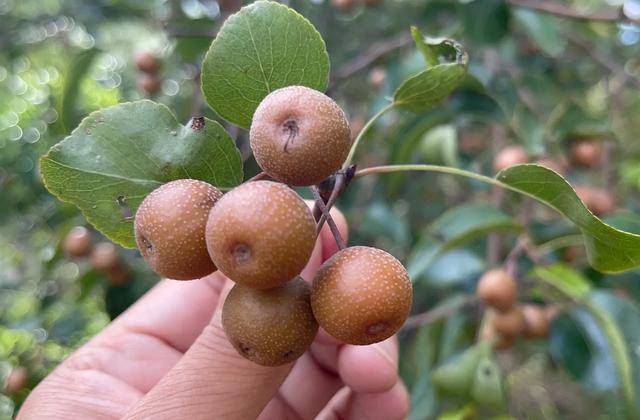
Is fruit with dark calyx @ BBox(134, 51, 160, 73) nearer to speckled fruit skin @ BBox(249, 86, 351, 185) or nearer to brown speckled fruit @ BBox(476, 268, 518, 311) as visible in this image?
brown speckled fruit @ BBox(476, 268, 518, 311)

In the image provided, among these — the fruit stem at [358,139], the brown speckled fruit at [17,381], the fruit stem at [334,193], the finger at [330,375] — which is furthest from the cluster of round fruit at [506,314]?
the brown speckled fruit at [17,381]

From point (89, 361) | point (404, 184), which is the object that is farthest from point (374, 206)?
point (89, 361)

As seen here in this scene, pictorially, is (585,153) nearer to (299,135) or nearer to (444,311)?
(444,311)

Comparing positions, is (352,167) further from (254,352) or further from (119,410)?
(119,410)

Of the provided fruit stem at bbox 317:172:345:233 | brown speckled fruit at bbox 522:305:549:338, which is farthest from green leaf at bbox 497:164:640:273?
brown speckled fruit at bbox 522:305:549:338

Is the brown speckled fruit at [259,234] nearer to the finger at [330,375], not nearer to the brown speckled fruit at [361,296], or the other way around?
the brown speckled fruit at [361,296]

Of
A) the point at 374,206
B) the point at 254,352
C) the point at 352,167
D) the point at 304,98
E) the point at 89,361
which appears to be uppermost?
the point at 304,98
